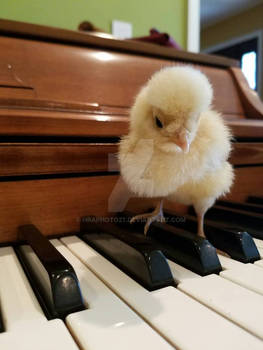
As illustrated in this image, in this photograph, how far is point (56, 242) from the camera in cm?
62

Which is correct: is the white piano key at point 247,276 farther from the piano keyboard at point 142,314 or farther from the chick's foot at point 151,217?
the chick's foot at point 151,217

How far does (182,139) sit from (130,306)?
0.25m

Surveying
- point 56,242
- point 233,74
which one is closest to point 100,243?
point 56,242

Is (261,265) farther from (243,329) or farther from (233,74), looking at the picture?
(233,74)

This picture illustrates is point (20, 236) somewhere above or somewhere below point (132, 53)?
below

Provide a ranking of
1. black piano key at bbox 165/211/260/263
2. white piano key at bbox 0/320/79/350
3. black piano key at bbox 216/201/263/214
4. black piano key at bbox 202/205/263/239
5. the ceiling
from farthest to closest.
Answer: the ceiling
black piano key at bbox 216/201/263/214
black piano key at bbox 202/205/263/239
black piano key at bbox 165/211/260/263
white piano key at bbox 0/320/79/350

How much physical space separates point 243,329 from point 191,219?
34 centimetres

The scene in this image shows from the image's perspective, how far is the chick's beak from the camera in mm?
478

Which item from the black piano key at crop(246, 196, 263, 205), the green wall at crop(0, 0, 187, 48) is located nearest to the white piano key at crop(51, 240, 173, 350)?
the black piano key at crop(246, 196, 263, 205)

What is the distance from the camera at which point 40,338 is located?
335mm

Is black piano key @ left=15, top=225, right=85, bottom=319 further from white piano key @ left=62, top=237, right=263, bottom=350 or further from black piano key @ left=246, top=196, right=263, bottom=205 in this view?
black piano key @ left=246, top=196, right=263, bottom=205

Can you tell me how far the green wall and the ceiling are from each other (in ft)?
14.0

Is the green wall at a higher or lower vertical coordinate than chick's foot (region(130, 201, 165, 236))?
higher

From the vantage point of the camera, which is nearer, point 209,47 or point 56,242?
point 56,242
